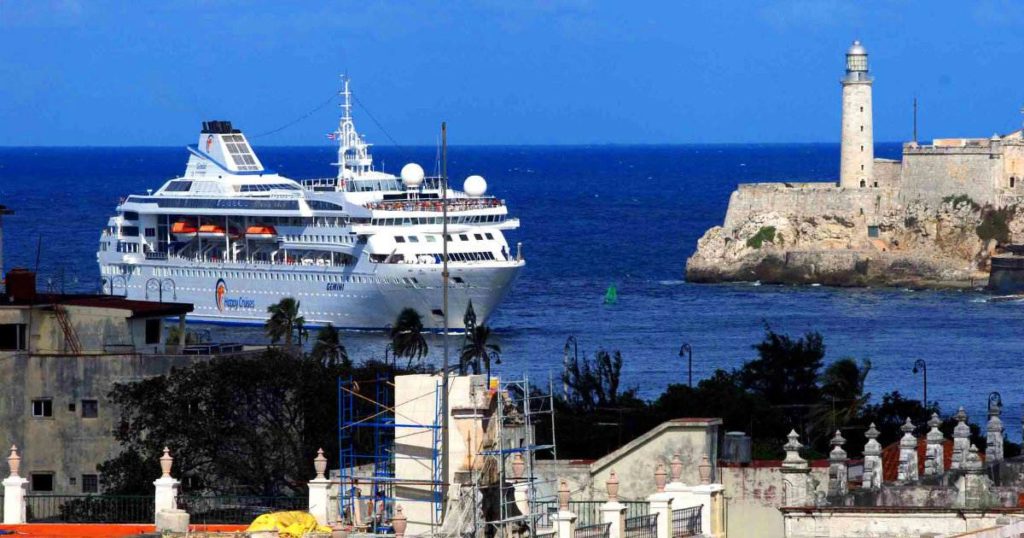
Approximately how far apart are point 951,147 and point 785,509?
91675 millimetres

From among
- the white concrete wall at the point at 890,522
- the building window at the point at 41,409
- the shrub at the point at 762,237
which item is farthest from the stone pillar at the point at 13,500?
the shrub at the point at 762,237

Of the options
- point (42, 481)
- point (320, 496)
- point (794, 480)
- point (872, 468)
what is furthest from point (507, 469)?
point (42, 481)

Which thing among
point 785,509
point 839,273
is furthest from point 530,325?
point 785,509

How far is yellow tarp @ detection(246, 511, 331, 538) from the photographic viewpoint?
18.1 meters

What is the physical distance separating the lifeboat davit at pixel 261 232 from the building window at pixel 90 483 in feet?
203

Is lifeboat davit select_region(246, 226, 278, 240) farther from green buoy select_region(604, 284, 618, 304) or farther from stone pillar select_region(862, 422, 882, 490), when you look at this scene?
stone pillar select_region(862, 422, 882, 490)

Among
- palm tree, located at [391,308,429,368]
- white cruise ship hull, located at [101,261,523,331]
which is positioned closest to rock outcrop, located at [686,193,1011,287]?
white cruise ship hull, located at [101,261,523,331]

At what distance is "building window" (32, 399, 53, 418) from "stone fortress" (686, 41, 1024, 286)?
7653 cm

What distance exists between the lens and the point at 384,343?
83188mm

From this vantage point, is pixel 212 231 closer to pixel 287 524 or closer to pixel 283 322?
pixel 283 322

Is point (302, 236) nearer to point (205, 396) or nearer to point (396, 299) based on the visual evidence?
point (396, 299)

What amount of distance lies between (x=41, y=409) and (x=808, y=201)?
81.4 meters

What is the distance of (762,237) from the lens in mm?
111312

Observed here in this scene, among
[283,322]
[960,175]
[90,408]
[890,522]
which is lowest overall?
[890,522]
